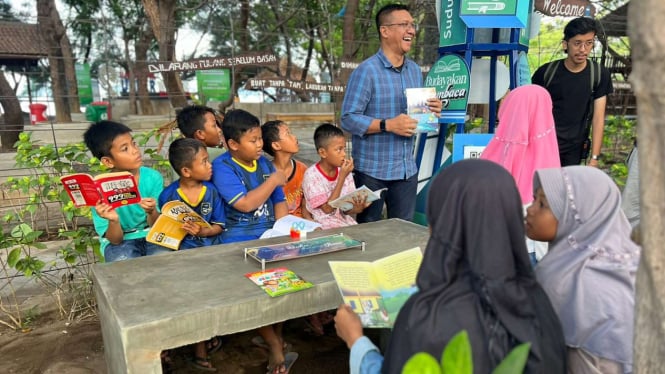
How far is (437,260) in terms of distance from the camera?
114cm

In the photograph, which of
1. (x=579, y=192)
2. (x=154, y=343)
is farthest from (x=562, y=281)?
(x=154, y=343)

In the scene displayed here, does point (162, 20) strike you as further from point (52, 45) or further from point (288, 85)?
point (52, 45)

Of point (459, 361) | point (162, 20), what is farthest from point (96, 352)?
point (162, 20)

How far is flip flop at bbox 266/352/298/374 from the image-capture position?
94.3 inches

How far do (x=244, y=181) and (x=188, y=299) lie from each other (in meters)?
1.20

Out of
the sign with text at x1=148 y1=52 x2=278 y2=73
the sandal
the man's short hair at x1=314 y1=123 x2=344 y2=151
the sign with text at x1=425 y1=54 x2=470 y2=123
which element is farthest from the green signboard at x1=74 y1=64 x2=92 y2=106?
the sandal

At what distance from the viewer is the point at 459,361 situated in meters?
0.91

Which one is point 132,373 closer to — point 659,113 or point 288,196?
point 659,113

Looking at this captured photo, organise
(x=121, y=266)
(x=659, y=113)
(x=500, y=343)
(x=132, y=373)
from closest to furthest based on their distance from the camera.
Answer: (x=659, y=113) → (x=500, y=343) → (x=132, y=373) → (x=121, y=266)

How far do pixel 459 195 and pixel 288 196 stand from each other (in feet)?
7.41

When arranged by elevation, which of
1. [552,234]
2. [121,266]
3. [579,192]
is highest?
[579,192]

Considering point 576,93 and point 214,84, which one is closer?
point 576,93

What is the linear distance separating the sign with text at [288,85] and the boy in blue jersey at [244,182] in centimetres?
191

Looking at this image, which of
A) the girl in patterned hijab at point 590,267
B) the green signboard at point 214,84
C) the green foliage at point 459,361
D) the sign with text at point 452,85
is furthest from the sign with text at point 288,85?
the green signboard at point 214,84
